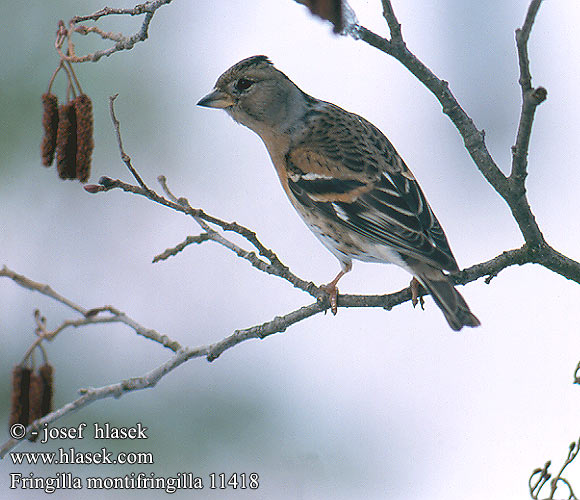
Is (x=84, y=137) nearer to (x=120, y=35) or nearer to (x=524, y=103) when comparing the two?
(x=120, y=35)

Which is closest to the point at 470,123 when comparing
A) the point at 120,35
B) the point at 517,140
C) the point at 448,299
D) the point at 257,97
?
the point at 517,140

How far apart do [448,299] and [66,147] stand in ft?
5.55

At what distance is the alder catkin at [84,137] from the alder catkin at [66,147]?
0.02 meters

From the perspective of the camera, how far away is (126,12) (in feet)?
9.16

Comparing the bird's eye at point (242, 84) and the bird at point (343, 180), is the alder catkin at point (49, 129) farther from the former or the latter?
the bird's eye at point (242, 84)

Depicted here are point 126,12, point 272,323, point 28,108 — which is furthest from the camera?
point 28,108

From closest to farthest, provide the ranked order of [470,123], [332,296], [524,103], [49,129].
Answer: [524,103]
[470,123]
[49,129]
[332,296]

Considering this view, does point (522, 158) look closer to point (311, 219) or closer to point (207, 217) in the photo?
point (207, 217)

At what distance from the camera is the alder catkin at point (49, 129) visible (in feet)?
9.54

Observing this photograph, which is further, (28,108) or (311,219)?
(28,108)

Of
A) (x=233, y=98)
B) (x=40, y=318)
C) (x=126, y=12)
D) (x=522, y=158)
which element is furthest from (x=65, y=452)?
(x=522, y=158)

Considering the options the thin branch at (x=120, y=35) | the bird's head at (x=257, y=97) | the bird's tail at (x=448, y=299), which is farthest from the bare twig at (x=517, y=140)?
the bird's head at (x=257, y=97)

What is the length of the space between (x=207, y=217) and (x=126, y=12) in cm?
80

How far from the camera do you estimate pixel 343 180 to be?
4031 mm
